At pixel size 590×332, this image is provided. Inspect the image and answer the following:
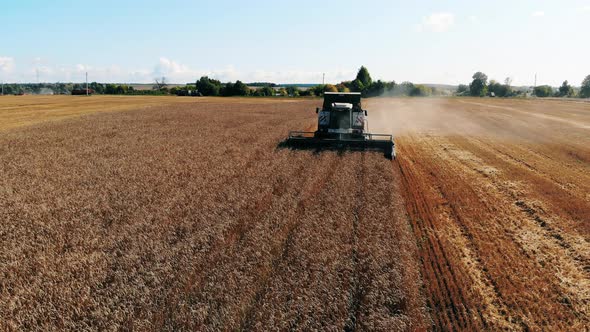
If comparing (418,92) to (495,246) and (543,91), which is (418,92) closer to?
(543,91)

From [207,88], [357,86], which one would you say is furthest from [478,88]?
[207,88]

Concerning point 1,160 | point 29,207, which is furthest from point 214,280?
point 1,160

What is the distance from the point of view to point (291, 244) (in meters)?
7.33

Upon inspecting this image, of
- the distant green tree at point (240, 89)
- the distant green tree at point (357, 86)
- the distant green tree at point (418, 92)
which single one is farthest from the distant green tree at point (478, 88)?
the distant green tree at point (240, 89)

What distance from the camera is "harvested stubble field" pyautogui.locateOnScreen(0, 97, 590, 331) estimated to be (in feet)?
17.3

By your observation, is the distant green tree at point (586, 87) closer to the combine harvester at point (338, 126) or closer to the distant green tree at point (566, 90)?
Answer: the distant green tree at point (566, 90)

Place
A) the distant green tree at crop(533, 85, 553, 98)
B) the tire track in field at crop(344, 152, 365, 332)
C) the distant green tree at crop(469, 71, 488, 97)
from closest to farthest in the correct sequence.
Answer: the tire track in field at crop(344, 152, 365, 332)
the distant green tree at crop(469, 71, 488, 97)
the distant green tree at crop(533, 85, 553, 98)

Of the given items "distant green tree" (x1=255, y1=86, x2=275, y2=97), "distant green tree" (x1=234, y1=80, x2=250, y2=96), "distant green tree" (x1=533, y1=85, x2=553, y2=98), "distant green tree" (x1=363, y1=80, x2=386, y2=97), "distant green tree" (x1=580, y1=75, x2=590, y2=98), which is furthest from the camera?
"distant green tree" (x1=533, y1=85, x2=553, y2=98)

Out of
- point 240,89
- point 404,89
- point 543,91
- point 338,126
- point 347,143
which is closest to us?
point 347,143

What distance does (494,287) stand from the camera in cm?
605

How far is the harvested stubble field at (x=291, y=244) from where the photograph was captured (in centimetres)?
527

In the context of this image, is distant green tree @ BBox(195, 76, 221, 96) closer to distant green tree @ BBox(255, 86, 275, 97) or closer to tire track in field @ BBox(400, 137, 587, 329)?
distant green tree @ BBox(255, 86, 275, 97)

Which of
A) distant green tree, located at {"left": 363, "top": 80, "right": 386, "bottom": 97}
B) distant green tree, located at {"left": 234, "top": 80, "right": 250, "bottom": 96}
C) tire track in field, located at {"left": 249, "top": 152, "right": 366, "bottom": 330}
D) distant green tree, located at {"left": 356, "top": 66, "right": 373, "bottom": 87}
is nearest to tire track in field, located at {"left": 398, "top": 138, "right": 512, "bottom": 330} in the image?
tire track in field, located at {"left": 249, "top": 152, "right": 366, "bottom": 330}

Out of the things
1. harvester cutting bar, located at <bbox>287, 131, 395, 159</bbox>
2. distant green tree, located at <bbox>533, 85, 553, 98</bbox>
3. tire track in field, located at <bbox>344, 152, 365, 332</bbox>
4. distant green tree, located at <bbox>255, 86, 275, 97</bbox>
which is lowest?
tire track in field, located at <bbox>344, 152, 365, 332</bbox>
